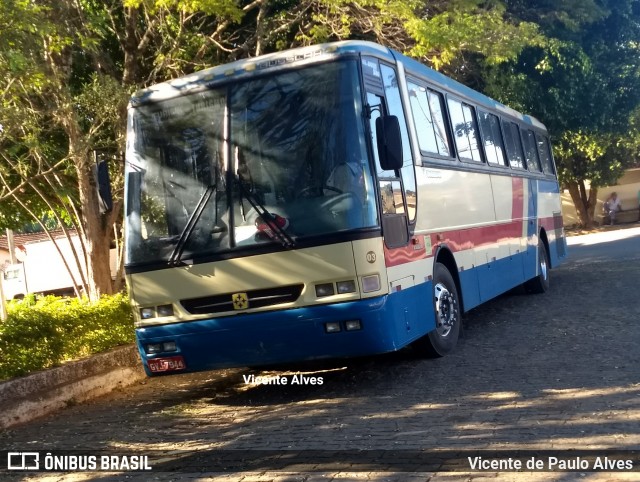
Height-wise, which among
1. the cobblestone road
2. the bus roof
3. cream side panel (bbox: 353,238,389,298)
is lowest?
the cobblestone road

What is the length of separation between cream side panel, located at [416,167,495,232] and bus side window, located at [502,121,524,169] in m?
2.09

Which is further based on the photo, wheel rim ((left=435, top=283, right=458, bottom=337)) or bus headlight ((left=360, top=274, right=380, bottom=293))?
wheel rim ((left=435, top=283, right=458, bottom=337))

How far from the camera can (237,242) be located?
330 inches

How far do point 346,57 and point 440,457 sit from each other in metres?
4.09

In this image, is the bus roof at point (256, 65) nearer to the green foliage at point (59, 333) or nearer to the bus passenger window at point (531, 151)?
the green foliage at point (59, 333)

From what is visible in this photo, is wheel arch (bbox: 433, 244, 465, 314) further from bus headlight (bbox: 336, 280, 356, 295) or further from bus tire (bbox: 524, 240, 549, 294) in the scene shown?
bus tire (bbox: 524, 240, 549, 294)

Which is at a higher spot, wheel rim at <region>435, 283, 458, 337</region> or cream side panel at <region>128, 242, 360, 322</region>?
cream side panel at <region>128, 242, 360, 322</region>

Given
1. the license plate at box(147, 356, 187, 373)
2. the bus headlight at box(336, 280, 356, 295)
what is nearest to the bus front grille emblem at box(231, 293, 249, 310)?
the license plate at box(147, 356, 187, 373)

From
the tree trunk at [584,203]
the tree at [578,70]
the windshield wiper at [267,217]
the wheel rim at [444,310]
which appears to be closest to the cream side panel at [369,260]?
the windshield wiper at [267,217]

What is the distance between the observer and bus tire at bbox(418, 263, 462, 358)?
31.9ft

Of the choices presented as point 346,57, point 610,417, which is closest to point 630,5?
point 346,57

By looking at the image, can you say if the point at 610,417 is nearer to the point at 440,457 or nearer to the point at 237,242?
the point at 440,457

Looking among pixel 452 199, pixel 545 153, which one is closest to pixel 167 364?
pixel 452 199

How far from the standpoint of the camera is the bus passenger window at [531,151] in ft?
53.7
